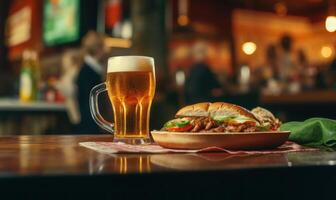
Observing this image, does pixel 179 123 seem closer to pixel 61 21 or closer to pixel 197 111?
pixel 197 111

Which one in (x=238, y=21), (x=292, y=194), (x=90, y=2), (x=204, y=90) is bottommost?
(x=292, y=194)

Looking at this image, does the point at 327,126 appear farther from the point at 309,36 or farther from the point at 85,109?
the point at 309,36

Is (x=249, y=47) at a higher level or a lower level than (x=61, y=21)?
higher

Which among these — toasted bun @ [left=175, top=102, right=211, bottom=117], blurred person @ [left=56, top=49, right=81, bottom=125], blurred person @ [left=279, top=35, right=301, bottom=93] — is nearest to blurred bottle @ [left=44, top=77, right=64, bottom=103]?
blurred person @ [left=56, top=49, right=81, bottom=125]

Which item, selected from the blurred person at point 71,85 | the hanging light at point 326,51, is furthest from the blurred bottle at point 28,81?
the hanging light at point 326,51

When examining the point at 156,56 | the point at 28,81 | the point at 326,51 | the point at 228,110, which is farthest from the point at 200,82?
the point at 326,51

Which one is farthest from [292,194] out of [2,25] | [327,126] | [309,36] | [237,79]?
[309,36]
